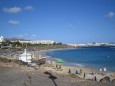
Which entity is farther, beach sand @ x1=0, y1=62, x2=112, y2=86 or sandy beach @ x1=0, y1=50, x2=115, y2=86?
sandy beach @ x1=0, y1=50, x2=115, y2=86

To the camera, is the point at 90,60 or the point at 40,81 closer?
the point at 40,81

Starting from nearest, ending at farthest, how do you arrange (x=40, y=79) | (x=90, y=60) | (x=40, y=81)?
(x=40, y=81) → (x=40, y=79) → (x=90, y=60)

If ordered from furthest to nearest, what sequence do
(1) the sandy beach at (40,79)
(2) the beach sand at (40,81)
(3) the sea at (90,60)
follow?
(3) the sea at (90,60) < (1) the sandy beach at (40,79) < (2) the beach sand at (40,81)

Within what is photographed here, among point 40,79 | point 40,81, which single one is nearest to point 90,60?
point 40,79

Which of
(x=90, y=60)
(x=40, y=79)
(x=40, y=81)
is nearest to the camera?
(x=40, y=81)

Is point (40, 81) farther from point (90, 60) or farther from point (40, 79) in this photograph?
point (90, 60)

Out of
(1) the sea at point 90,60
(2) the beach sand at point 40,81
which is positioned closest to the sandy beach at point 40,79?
(2) the beach sand at point 40,81

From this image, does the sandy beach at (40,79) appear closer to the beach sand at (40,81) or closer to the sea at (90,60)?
the beach sand at (40,81)

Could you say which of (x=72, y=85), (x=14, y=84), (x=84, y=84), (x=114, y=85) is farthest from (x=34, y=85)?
(x=114, y=85)

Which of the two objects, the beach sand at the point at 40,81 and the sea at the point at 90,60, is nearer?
the beach sand at the point at 40,81

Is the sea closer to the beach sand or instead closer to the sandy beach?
the sandy beach

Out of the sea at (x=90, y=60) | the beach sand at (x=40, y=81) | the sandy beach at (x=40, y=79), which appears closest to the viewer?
the beach sand at (x=40, y=81)

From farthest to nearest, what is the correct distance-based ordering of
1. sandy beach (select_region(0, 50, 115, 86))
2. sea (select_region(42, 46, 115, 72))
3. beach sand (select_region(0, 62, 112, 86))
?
sea (select_region(42, 46, 115, 72)), sandy beach (select_region(0, 50, 115, 86)), beach sand (select_region(0, 62, 112, 86))

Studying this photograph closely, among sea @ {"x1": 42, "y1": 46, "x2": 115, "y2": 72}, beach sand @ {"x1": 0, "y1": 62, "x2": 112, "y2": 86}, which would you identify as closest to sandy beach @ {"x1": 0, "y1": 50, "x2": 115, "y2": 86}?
beach sand @ {"x1": 0, "y1": 62, "x2": 112, "y2": 86}
